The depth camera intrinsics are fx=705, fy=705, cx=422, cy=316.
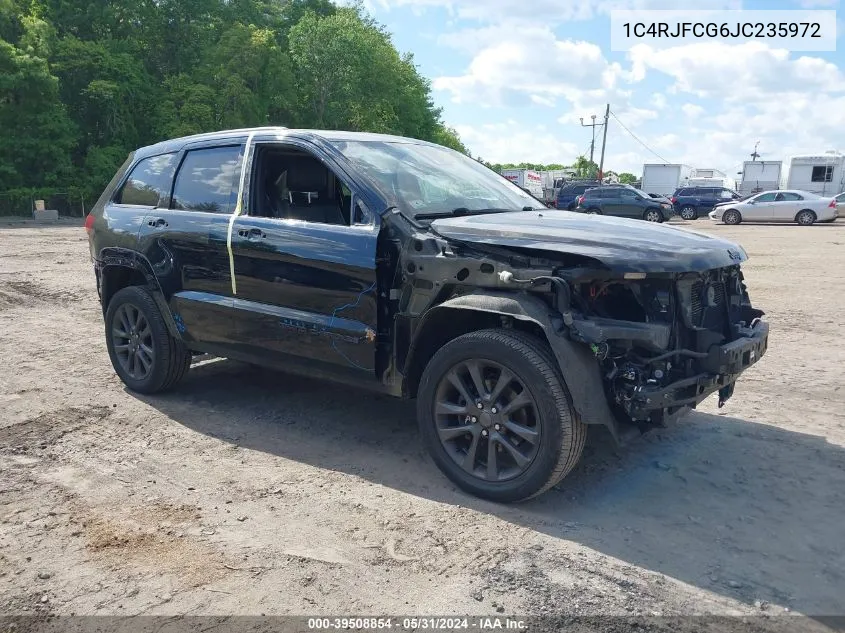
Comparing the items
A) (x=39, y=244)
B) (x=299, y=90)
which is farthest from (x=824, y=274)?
(x=299, y=90)

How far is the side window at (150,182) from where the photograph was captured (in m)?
5.43

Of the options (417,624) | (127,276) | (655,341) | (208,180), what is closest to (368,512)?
(417,624)

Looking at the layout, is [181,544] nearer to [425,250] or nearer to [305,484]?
[305,484]

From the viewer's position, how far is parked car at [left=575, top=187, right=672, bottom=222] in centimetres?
2859

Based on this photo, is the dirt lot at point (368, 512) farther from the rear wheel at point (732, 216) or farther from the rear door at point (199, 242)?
the rear wheel at point (732, 216)

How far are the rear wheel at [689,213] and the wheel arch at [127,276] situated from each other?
3336 centimetres

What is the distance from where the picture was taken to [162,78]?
43.4 m

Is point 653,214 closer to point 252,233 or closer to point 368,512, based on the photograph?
point 252,233

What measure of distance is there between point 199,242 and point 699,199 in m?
33.7

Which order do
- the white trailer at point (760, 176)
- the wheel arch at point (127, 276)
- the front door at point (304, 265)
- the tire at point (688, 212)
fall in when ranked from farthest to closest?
the white trailer at point (760, 176)
the tire at point (688, 212)
the wheel arch at point (127, 276)
the front door at point (304, 265)

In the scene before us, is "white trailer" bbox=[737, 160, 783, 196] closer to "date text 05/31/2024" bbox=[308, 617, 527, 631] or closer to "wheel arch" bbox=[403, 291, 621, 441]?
"wheel arch" bbox=[403, 291, 621, 441]

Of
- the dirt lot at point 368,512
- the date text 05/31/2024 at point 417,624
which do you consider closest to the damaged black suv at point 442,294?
the dirt lot at point 368,512

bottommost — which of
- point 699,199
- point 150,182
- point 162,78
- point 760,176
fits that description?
point 699,199

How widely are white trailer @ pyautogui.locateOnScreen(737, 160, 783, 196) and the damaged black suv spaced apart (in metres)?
41.8
